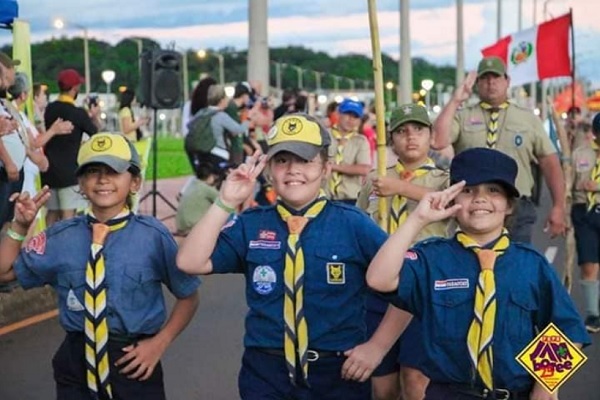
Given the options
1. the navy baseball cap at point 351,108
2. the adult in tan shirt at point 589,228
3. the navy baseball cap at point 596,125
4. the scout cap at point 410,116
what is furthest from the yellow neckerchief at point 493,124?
the navy baseball cap at point 351,108

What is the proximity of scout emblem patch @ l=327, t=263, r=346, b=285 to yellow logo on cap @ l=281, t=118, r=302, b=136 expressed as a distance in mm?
518

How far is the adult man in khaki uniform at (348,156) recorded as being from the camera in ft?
41.3

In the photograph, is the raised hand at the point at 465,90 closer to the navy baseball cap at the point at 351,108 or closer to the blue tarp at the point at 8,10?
the navy baseball cap at the point at 351,108

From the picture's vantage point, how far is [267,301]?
4895 millimetres

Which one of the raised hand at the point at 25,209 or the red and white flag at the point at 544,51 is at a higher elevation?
the red and white flag at the point at 544,51

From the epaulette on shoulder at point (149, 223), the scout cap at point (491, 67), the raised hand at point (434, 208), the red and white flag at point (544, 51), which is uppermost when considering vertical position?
the red and white flag at point (544, 51)

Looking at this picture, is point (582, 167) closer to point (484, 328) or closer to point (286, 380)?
point (286, 380)

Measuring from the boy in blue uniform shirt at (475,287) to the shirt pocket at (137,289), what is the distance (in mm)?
931

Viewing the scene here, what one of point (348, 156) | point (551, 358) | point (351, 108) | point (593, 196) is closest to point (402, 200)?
point (551, 358)

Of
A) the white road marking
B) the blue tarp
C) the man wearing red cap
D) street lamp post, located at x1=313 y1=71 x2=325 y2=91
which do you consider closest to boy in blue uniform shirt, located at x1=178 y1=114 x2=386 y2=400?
the blue tarp

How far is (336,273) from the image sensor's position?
16.1ft

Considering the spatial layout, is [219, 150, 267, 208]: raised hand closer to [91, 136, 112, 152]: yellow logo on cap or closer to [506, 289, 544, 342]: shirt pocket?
[91, 136, 112, 152]: yellow logo on cap

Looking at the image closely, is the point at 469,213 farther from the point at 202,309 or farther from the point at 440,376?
the point at 202,309

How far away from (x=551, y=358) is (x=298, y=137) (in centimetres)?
131
